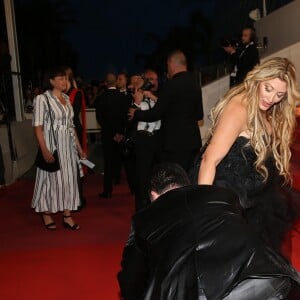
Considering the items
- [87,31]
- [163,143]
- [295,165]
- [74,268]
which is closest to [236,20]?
[295,165]

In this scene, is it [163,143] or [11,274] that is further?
[163,143]

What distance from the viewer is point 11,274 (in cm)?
360

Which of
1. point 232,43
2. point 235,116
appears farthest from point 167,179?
point 232,43

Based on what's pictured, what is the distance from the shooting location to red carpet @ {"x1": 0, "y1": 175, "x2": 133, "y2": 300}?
3309 mm

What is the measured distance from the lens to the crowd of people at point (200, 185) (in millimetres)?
1531

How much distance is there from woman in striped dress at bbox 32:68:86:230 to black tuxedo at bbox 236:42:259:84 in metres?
2.62

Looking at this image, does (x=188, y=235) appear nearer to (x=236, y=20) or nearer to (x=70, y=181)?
(x=70, y=181)

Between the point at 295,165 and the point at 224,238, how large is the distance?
161 inches

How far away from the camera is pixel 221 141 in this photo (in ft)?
7.43

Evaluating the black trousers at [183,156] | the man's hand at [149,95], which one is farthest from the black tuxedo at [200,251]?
the man's hand at [149,95]

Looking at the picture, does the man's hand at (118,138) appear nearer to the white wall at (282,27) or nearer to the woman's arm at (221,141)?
the woman's arm at (221,141)

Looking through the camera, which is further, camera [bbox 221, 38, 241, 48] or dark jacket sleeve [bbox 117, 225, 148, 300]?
camera [bbox 221, 38, 241, 48]

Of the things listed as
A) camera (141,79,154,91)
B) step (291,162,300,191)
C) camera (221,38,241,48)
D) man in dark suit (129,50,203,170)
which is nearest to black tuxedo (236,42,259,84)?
camera (221,38,241,48)

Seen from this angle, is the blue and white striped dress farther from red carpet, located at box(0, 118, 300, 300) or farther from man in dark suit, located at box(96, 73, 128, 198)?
man in dark suit, located at box(96, 73, 128, 198)
